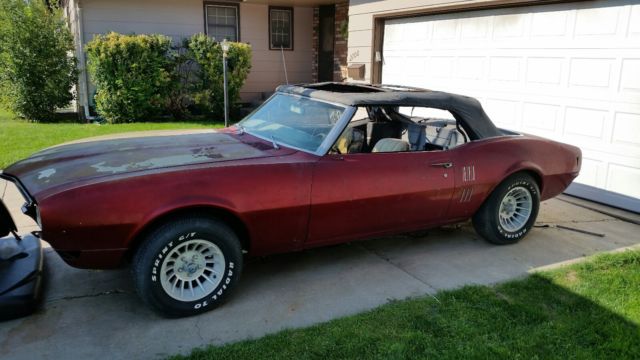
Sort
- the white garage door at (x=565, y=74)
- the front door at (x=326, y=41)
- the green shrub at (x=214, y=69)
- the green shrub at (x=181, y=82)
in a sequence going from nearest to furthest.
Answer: the white garage door at (x=565, y=74) < the green shrub at (x=214, y=69) < the green shrub at (x=181, y=82) < the front door at (x=326, y=41)

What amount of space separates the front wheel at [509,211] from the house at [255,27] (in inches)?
318

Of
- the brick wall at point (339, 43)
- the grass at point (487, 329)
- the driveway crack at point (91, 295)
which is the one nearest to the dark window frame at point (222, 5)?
the brick wall at point (339, 43)

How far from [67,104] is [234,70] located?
395cm

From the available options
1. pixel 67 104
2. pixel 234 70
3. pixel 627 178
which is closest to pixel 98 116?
pixel 67 104

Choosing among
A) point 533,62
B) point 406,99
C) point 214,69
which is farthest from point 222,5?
point 406,99

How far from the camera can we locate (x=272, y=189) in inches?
143

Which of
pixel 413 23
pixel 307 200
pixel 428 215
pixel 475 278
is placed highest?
pixel 413 23

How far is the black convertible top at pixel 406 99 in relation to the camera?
4.39 meters

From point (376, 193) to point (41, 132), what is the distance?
8.20 meters

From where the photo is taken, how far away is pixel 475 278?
428cm

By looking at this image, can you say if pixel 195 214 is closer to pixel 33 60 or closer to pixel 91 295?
pixel 91 295

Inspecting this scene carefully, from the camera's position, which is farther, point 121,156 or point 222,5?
point 222,5

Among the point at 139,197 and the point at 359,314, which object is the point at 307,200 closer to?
the point at 359,314

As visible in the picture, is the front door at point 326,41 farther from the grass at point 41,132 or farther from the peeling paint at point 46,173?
the peeling paint at point 46,173
